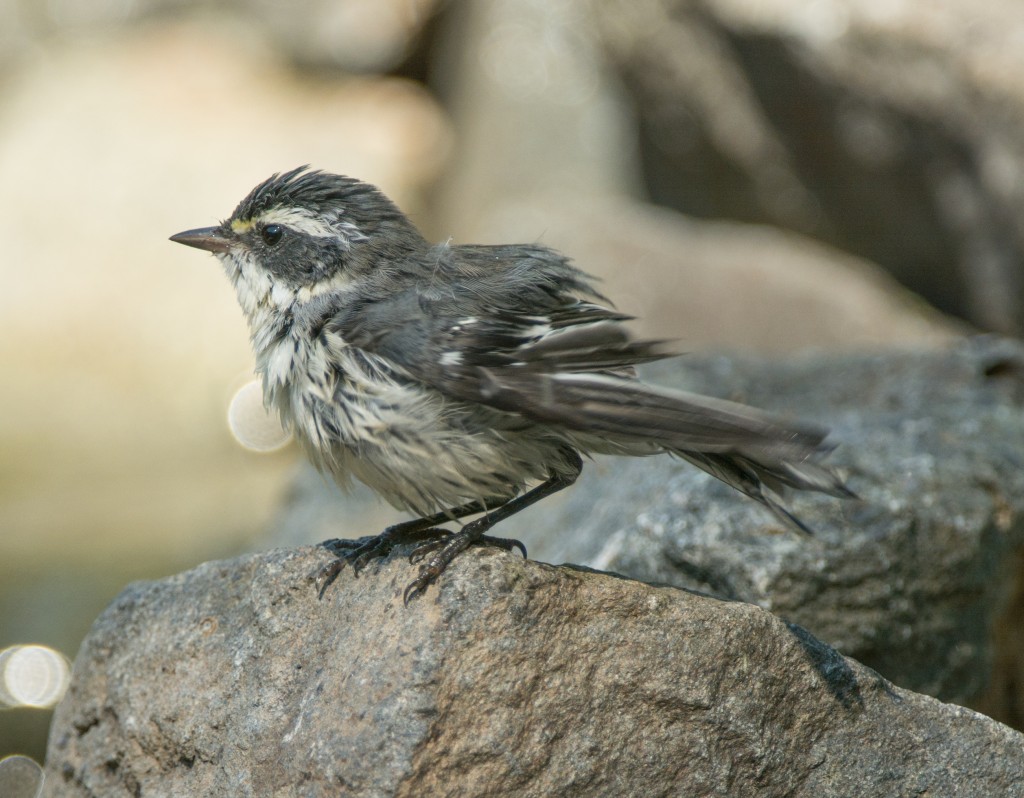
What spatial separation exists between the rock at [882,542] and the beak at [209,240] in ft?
6.91

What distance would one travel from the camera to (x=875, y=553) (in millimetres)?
4996

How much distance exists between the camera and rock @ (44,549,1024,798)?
139 inches

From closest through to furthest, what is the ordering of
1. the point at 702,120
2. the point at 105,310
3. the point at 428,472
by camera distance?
the point at 428,472 < the point at 702,120 < the point at 105,310

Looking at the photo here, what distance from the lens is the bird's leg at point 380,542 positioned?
4.09m

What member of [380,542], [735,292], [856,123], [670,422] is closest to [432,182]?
[735,292]

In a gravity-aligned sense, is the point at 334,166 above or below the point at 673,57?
below

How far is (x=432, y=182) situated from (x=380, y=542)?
37.4 feet

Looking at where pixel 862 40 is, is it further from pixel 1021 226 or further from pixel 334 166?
pixel 334 166

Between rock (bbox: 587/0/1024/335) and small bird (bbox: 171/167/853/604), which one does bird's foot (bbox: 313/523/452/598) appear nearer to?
small bird (bbox: 171/167/853/604)

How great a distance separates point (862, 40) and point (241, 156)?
7.91 metres

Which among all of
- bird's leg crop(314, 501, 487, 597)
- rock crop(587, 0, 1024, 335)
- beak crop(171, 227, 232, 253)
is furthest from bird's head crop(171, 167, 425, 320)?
rock crop(587, 0, 1024, 335)

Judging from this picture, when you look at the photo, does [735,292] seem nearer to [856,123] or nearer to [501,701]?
[856,123]

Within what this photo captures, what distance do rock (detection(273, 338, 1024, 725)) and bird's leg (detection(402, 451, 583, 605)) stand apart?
0.83 meters

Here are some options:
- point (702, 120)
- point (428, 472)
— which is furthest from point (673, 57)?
point (428, 472)
